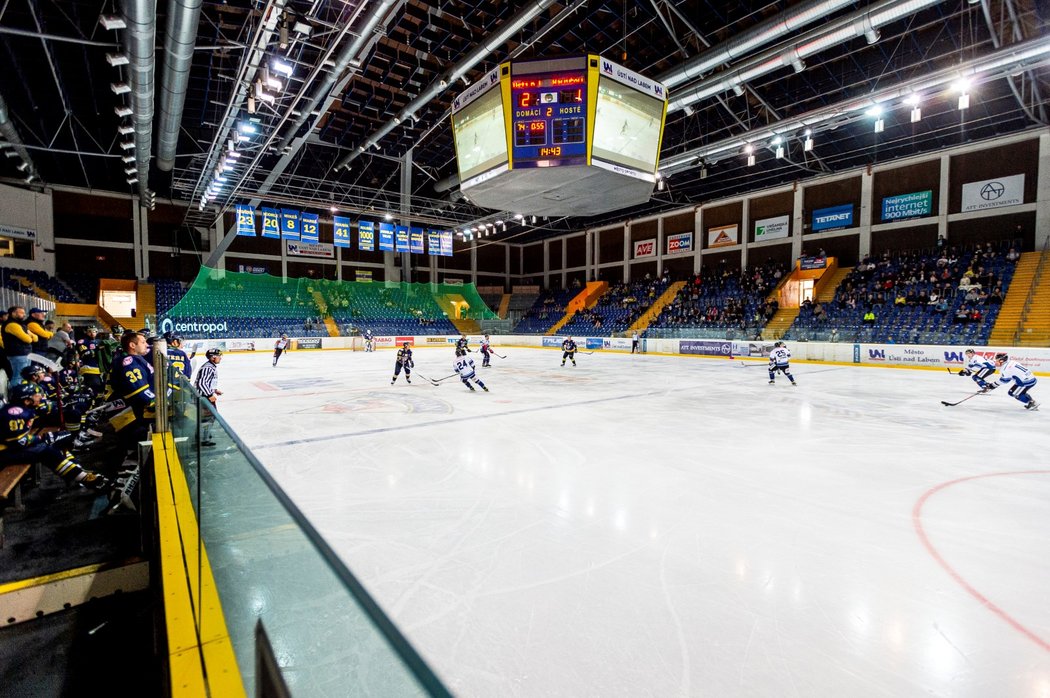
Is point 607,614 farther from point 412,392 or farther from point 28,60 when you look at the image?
point 28,60

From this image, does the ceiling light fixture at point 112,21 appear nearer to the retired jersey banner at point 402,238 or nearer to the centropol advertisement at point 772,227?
the retired jersey banner at point 402,238

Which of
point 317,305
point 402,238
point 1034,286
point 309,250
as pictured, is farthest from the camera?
point 309,250

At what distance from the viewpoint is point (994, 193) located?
20.0m

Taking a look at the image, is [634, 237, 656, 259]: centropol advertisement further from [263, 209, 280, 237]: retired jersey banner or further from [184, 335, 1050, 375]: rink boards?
[263, 209, 280, 237]: retired jersey banner

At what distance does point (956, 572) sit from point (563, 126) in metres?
10.4

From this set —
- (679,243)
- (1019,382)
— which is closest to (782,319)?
(679,243)

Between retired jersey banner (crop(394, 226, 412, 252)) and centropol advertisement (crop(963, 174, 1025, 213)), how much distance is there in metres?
23.6

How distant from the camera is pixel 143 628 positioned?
326 cm

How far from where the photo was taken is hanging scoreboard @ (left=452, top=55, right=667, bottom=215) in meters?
11.0

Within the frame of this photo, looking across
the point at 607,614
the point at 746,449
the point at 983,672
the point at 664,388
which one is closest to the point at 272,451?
the point at 607,614

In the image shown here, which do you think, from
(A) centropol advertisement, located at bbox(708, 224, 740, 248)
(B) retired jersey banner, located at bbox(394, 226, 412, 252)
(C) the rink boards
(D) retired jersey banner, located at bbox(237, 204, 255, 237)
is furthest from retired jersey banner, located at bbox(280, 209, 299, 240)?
(A) centropol advertisement, located at bbox(708, 224, 740, 248)

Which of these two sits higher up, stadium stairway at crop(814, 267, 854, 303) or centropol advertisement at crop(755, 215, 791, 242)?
centropol advertisement at crop(755, 215, 791, 242)

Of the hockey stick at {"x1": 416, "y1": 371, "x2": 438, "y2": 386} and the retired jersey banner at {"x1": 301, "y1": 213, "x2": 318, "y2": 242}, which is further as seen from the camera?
the retired jersey banner at {"x1": 301, "y1": 213, "x2": 318, "y2": 242}

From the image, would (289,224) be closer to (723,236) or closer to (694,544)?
(694,544)
